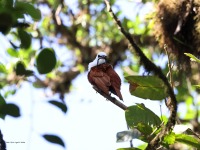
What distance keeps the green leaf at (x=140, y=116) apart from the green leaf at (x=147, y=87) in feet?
0.36

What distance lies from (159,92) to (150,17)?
3.79 feet

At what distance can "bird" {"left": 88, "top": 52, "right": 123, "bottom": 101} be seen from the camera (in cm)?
147

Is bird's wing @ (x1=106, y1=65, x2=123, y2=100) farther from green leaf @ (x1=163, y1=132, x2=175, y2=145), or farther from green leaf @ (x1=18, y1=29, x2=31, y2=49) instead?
green leaf @ (x1=18, y1=29, x2=31, y2=49)

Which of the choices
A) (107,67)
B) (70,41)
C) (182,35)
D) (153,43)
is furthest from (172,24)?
(70,41)

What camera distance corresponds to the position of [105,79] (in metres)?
1.51

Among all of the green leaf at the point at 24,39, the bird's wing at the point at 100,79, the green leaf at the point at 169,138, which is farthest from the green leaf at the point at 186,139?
the green leaf at the point at 24,39

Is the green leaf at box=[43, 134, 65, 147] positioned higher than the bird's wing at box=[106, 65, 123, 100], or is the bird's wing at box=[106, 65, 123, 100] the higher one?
the bird's wing at box=[106, 65, 123, 100]

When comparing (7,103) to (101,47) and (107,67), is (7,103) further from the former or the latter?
(101,47)

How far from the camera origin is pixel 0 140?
0.97 m

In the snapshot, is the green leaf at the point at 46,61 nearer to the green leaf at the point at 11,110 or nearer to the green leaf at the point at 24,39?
the green leaf at the point at 24,39

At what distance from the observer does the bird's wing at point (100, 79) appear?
1469 mm

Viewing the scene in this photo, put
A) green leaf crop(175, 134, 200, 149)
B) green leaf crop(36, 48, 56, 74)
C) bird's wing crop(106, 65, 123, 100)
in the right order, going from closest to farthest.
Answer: green leaf crop(36, 48, 56, 74), green leaf crop(175, 134, 200, 149), bird's wing crop(106, 65, 123, 100)

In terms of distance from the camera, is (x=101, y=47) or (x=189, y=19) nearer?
(x=189, y=19)

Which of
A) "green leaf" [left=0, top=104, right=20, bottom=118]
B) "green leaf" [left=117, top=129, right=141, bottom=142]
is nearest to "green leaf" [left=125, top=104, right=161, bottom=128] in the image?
"green leaf" [left=117, top=129, right=141, bottom=142]
